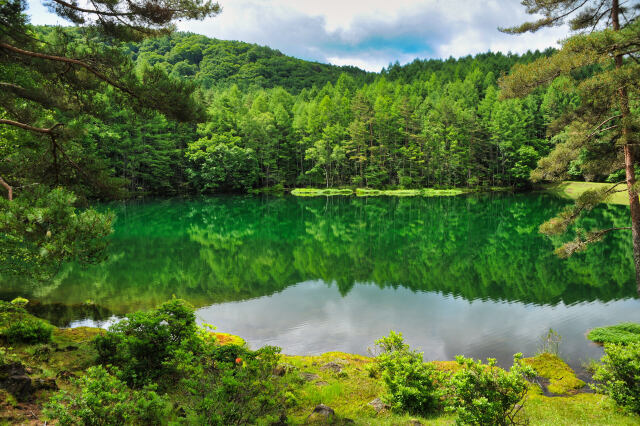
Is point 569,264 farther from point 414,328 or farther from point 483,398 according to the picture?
point 483,398

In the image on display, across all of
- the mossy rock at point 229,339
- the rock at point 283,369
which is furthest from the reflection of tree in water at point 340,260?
the rock at point 283,369

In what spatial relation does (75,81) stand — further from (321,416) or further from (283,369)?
(321,416)

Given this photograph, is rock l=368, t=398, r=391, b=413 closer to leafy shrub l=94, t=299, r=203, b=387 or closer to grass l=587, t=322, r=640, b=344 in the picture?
leafy shrub l=94, t=299, r=203, b=387

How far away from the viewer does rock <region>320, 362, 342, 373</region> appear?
7455 mm

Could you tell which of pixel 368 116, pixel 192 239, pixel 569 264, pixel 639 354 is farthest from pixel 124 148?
pixel 639 354

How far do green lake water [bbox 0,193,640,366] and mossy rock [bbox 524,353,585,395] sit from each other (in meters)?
0.82

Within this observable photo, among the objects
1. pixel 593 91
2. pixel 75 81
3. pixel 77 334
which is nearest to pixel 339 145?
pixel 593 91

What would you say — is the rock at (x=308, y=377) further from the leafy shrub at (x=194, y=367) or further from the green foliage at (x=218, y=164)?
the green foliage at (x=218, y=164)

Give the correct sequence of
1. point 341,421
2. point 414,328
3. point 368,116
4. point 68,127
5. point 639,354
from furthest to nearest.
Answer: point 368,116 → point 414,328 → point 68,127 → point 639,354 → point 341,421

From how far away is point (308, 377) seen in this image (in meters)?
6.76

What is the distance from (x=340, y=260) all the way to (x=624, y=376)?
14.5 metres

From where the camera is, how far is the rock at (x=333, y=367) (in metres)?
7.46

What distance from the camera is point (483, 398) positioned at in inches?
158

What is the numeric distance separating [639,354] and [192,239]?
2291 centimetres
